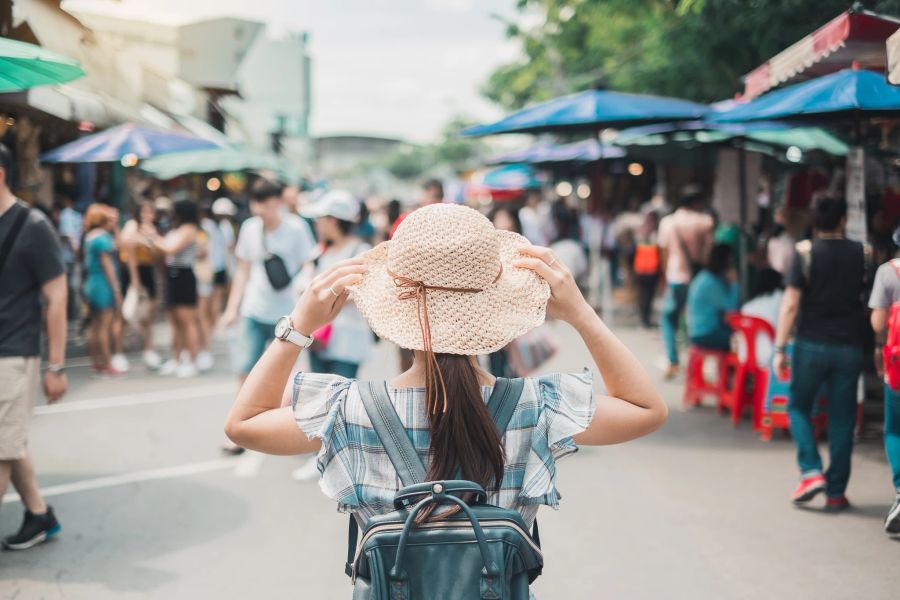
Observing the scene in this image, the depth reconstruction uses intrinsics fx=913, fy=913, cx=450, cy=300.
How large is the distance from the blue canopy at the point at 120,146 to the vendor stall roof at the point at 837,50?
6.99m

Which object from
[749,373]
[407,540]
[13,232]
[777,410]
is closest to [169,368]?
[13,232]

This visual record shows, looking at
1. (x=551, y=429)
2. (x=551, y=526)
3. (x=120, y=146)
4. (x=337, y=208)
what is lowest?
(x=551, y=526)

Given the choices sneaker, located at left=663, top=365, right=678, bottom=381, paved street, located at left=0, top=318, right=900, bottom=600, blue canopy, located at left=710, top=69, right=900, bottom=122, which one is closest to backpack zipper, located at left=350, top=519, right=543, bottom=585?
paved street, located at left=0, top=318, right=900, bottom=600

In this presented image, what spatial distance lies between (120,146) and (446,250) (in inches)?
379

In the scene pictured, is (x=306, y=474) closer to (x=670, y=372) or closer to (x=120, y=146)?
(x=670, y=372)

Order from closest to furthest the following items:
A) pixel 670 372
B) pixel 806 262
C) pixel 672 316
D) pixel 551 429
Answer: pixel 551 429, pixel 806 262, pixel 670 372, pixel 672 316

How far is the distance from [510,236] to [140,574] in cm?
313

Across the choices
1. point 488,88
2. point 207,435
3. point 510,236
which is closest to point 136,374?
point 207,435

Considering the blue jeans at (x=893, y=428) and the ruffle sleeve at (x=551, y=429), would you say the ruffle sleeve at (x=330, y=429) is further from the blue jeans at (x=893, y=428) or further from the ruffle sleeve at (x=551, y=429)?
the blue jeans at (x=893, y=428)

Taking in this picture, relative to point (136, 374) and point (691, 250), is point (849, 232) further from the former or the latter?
point (136, 374)

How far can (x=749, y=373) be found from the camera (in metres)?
7.57

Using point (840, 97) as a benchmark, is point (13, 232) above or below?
below

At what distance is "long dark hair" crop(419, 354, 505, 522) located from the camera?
1.98 meters

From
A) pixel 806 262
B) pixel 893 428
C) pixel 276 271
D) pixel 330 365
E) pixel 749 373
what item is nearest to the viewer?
pixel 893 428
